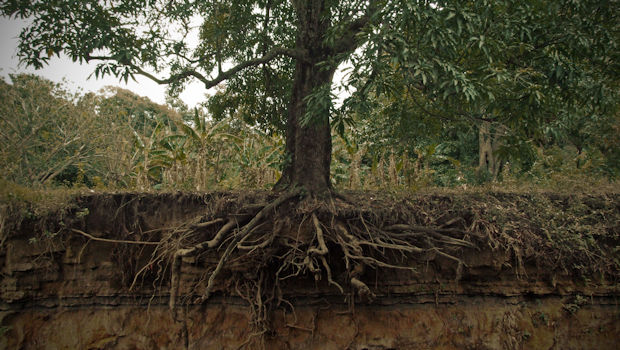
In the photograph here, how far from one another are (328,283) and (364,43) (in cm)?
306

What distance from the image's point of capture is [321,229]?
4754 mm

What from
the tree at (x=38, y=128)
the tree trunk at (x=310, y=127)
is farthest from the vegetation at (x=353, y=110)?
the tree at (x=38, y=128)

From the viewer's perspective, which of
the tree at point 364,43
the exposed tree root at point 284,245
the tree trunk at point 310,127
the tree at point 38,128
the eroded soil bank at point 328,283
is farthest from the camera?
the tree at point 38,128

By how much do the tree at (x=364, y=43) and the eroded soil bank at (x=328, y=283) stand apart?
1.32 meters

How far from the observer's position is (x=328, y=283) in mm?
5121

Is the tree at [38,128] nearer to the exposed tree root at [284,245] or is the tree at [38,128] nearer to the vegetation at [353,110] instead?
the vegetation at [353,110]

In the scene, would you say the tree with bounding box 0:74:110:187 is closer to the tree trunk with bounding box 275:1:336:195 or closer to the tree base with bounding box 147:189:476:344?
the tree base with bounding box 147:189:476:344

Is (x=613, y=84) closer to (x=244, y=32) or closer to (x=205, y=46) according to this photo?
(x=244, y=32)

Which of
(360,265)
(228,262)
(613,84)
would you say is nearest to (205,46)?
(228,262)

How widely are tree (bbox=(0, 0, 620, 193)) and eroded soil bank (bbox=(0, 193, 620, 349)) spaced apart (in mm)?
1317

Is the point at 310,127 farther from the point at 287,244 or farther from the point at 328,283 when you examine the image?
the point at 328,283

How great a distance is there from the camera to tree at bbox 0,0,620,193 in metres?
3.64

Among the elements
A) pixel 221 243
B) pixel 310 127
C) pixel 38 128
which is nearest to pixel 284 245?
pixel 221 243

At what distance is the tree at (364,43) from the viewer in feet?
11.9
